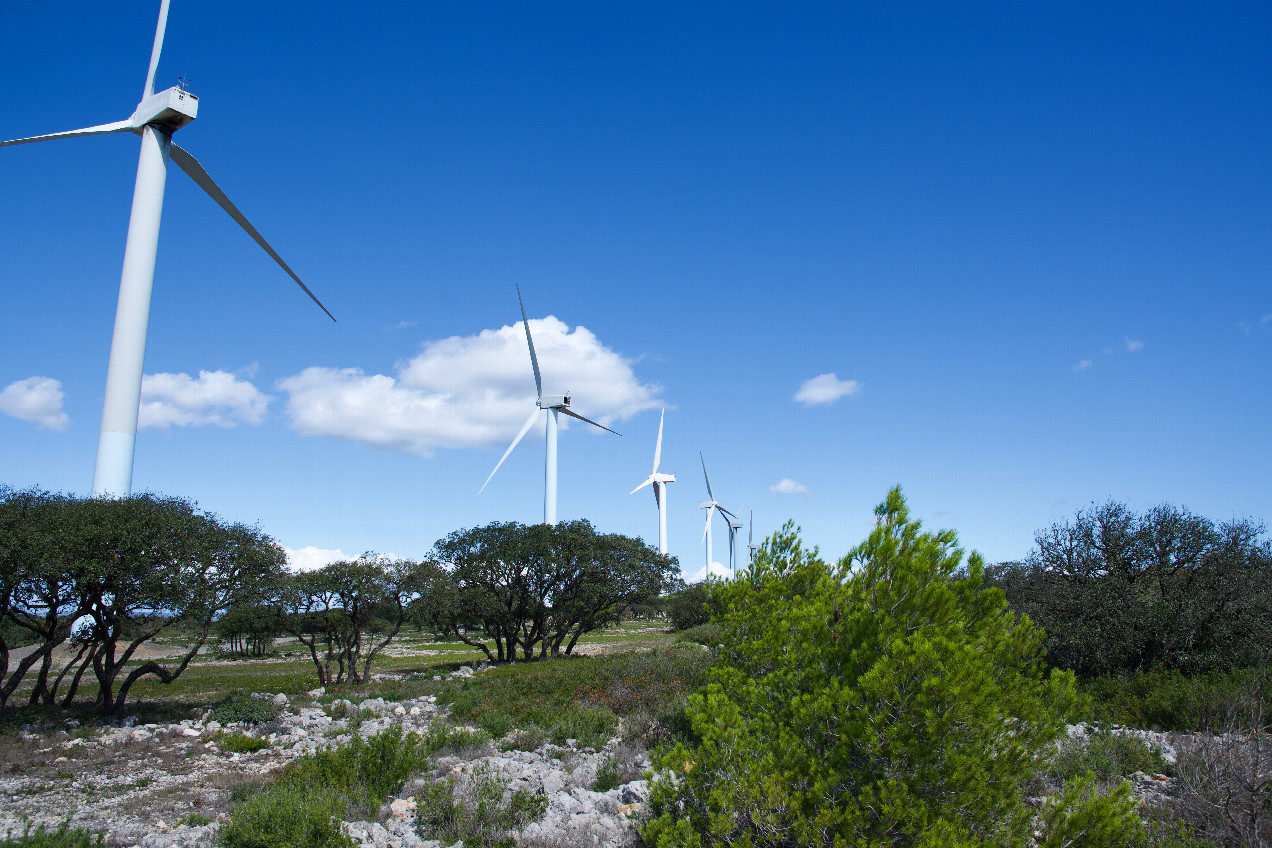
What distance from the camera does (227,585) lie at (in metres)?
22.9

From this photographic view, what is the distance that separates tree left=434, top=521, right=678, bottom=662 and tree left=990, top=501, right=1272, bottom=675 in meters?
27.7

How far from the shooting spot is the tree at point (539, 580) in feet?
149

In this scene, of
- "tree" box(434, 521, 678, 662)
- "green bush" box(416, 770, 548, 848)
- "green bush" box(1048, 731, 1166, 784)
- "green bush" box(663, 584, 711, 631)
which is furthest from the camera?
"green bush" box(663, 584, 711, 631)

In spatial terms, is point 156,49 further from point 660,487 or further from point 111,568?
point 660,487

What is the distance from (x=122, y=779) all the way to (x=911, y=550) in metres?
16.9

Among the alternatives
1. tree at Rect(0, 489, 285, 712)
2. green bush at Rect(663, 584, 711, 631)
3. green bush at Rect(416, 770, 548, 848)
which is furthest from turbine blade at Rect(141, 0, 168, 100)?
green bush at Rect(663, 584, 711, 631)

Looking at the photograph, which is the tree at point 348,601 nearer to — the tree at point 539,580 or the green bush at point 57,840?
the tree at point 539,580

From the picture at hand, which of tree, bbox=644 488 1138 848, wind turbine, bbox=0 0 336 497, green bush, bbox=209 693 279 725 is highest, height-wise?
wind turbine, bbox=0 0 336 497

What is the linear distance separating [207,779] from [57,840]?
217 inches

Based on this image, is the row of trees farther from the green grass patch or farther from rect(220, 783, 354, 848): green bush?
rect(220, 783, 354, 848): green bush

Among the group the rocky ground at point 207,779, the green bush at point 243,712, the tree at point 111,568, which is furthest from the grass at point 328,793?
the tree at point 111,568

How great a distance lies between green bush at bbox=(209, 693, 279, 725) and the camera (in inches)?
818

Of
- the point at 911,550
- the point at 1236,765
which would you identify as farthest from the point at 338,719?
the point at 1236,765

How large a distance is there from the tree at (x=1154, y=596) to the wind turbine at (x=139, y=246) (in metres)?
32.2
